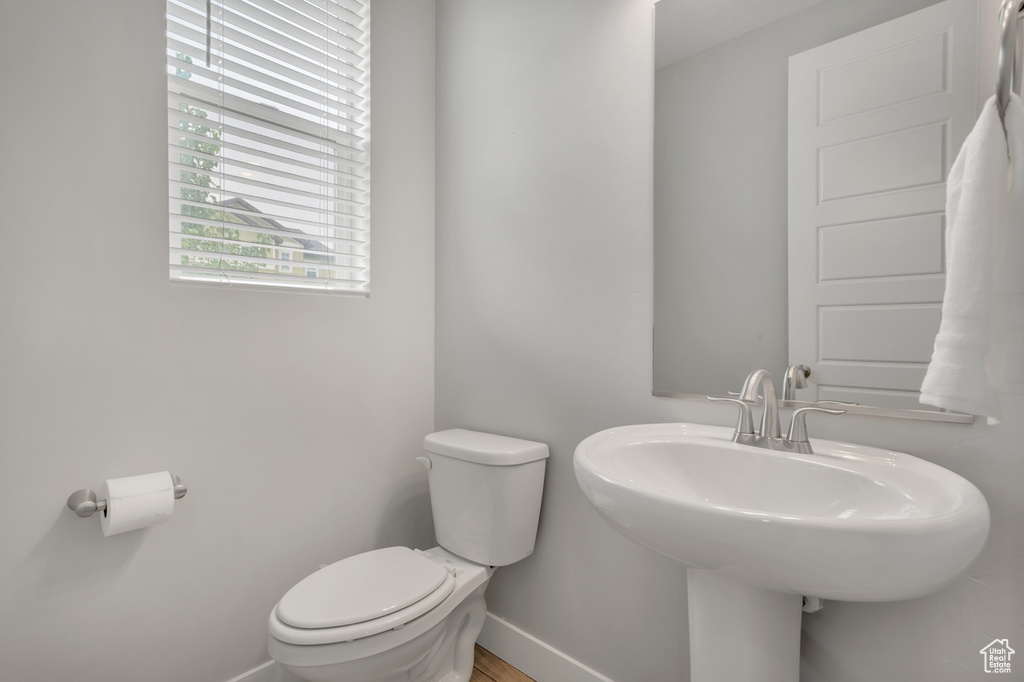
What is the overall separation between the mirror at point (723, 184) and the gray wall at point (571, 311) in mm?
54

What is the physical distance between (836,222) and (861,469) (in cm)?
49

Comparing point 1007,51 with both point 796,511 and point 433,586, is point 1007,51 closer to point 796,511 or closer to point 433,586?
point 796,511

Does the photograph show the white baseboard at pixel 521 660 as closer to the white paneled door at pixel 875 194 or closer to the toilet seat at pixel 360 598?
the toilet seat at pixel 360 598

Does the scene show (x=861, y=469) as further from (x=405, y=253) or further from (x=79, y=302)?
(x=79, y=302)

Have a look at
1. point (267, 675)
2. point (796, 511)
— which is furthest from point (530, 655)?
point (796, 511)

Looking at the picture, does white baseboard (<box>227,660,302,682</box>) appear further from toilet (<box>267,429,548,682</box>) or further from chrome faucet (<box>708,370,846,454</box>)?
chrome faucet (<box>708,370,846,454</box>)

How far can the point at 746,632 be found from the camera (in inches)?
34.4

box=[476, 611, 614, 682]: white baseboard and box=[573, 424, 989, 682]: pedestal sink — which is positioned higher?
box=[573, 424, 989, 682]: pedestal sink

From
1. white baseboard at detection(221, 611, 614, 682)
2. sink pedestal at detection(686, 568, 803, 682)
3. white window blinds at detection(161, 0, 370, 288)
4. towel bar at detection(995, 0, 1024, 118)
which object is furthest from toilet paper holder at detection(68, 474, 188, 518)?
towel bar at detection(995, 0, 1024, 118)

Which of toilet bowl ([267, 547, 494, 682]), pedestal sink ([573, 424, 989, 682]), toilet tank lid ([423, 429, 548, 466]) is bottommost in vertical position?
toilet bowl ([267, 547, 494, 682])

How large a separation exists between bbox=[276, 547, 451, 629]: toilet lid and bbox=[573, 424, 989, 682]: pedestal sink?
0.61m

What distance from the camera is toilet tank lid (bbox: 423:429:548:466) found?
54.7 inches

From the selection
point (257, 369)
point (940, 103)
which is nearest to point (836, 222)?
point (940, 103)

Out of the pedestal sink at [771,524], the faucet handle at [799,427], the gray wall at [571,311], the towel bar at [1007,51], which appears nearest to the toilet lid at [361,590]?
the gray wall at [571,311]
